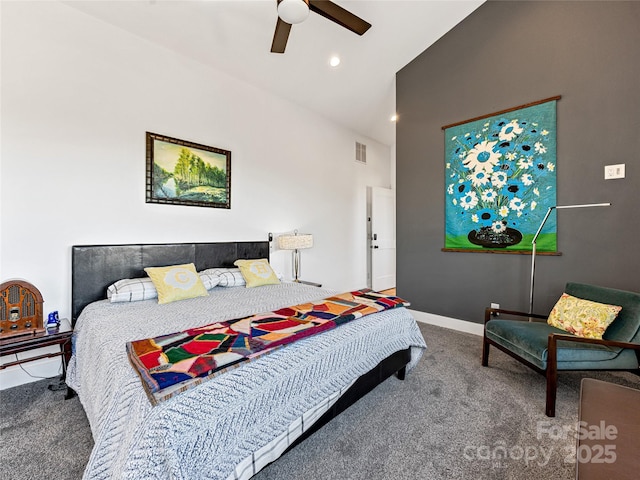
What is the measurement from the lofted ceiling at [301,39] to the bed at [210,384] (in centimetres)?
223

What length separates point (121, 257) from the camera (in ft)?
8.87

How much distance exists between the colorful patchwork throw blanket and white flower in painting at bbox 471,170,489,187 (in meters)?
2.16

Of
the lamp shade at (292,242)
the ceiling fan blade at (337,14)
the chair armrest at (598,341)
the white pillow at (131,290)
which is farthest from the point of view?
the lamp shade at (292,242)

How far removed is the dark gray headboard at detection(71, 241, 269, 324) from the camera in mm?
2471

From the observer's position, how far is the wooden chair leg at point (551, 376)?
72.3 inches

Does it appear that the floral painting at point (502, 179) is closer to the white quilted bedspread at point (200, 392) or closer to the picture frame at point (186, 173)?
the white quilted bedspread at point (200, 392)

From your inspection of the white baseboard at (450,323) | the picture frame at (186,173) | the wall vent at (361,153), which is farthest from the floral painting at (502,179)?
the picture frame at (186,173)

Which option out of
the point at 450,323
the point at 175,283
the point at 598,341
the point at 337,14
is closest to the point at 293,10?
the point at 337,14

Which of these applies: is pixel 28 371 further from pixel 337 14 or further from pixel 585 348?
pixel 585 348

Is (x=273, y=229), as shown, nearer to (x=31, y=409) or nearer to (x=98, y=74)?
(x=98, y=74)

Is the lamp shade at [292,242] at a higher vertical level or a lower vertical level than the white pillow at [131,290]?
higher

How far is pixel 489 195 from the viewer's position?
325 centimetres

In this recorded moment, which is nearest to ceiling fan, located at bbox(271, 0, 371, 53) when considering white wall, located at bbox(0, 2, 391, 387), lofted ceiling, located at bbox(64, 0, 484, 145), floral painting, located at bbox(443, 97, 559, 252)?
lofted ceiling, located at bbox(64, 0, 484, 145)

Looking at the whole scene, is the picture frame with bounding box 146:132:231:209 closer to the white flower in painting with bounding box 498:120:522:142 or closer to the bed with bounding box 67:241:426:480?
the bed with bounding box 67:241:426:480
